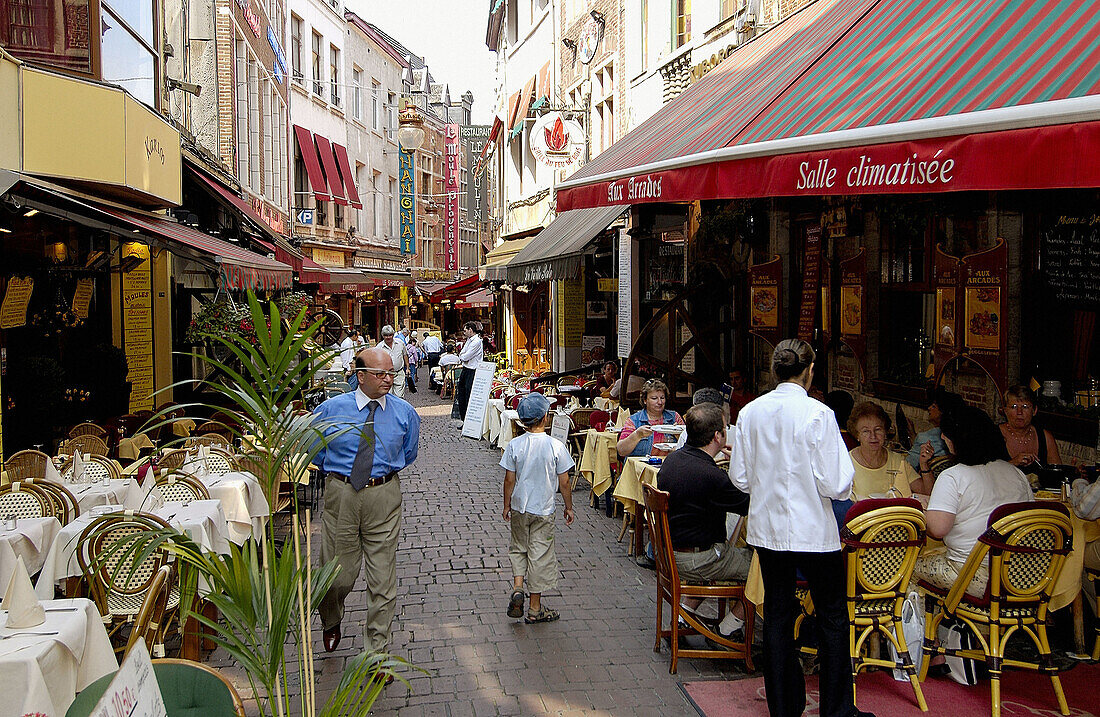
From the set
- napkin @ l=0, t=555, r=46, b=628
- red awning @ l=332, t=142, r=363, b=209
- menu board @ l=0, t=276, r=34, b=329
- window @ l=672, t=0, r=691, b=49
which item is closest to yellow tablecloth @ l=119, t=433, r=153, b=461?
menu board @ l=0, t=276, r=34, b=329

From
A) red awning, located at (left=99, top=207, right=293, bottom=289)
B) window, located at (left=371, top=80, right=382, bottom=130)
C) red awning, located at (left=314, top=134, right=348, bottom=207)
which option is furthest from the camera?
window, located at (left=371, top=80, right=382, bottom=130)

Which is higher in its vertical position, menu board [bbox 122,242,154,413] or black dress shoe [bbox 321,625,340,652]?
menu board [bbox 122,242,154,413]

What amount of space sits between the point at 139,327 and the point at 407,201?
100ft

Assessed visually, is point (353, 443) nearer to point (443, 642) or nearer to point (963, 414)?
point (443, 642)

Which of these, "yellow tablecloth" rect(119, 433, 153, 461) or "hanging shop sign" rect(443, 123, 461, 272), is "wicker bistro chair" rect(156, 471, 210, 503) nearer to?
"yellow tablecloth" rect(119, 433, 153, 461)

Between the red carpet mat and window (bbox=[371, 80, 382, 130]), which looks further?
window (bbox=[371, 80, 382, 130])

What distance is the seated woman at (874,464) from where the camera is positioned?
19.2 feet

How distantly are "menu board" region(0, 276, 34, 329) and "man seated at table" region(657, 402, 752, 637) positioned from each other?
6.63 m

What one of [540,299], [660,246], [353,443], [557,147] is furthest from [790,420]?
[540,299]

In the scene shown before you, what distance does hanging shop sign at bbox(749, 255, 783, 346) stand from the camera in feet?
33.7

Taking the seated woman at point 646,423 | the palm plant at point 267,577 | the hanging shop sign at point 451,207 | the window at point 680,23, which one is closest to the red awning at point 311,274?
the window at point 680,23

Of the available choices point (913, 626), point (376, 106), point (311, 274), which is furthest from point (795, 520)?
point (376, 106)

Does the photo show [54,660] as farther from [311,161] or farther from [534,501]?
[311,161]

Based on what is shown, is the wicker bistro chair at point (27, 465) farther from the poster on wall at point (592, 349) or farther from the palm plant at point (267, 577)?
the poster on wall at point (592, 349)
